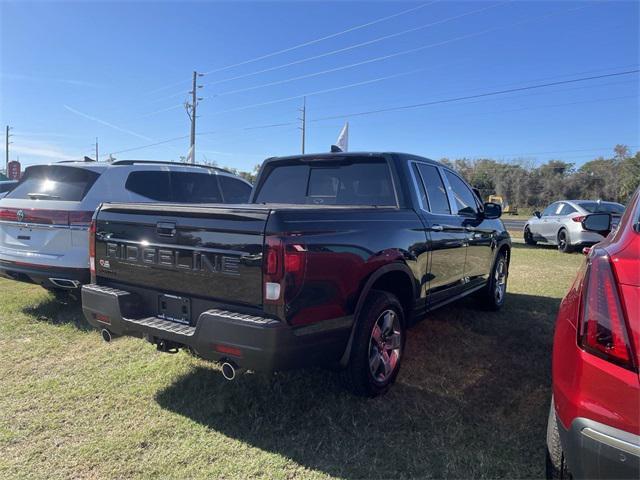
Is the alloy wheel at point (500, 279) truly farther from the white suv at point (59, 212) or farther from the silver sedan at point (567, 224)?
the silver sedan at point (567, 224)

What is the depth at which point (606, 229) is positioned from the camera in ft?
11.9

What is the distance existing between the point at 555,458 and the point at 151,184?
17.7 ft

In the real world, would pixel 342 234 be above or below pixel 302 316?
above

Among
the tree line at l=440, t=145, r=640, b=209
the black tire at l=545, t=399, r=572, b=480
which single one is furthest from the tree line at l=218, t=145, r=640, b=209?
the black tire at l=545, t=399, r=572, b=480

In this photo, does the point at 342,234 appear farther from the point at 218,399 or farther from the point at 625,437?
the point at 625,437

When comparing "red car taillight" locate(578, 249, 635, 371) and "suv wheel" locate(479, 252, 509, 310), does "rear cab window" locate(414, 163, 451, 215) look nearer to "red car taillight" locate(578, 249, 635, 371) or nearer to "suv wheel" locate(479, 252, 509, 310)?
"suv wheel" locate(479, 252, 509, 310)

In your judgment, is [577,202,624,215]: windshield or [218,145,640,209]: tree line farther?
[218,145,640,209]: tree line

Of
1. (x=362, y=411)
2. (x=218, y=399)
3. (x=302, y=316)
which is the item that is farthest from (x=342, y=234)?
(x=218, y=399)

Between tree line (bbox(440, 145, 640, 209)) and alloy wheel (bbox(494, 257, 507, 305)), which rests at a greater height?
tree line (bbox(440, 145, 640, 209))

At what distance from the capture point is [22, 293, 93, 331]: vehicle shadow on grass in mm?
5258

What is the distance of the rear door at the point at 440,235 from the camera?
421 centimetres

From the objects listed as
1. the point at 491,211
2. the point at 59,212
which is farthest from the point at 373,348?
the point at 59,212

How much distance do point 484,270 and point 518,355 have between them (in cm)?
146

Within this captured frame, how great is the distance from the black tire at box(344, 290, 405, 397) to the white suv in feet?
10.9
